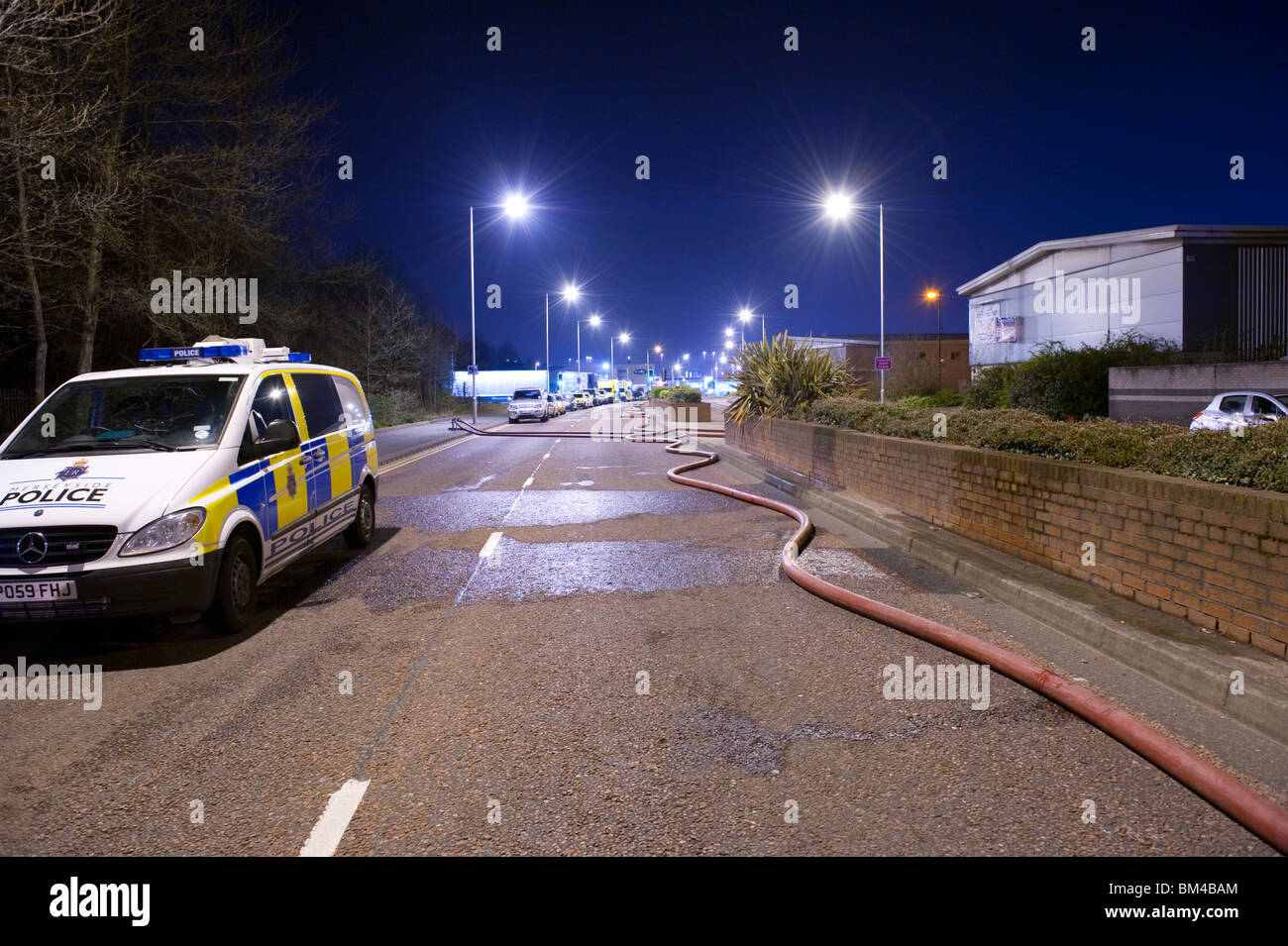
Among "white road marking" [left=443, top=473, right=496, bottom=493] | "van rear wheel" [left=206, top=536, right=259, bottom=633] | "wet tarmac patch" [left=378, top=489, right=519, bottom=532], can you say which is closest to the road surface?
"van rear wheel" [left=206, top=536, right=259, bottom=633]

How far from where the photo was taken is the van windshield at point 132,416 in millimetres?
6781

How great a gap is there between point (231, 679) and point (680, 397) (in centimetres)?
5138

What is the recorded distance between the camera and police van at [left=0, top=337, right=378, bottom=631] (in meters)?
5.66

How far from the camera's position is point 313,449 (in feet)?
27.6

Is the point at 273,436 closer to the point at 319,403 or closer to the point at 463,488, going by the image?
the point at 319,403

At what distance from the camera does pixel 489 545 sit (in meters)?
10.2

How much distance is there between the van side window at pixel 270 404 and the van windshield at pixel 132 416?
0.20 m

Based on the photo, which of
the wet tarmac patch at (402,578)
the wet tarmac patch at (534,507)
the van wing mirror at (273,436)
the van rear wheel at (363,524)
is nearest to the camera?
the van wing mirror at (273,436)

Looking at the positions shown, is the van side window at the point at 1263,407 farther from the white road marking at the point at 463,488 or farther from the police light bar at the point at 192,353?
the police light bar at the point at 192,353
